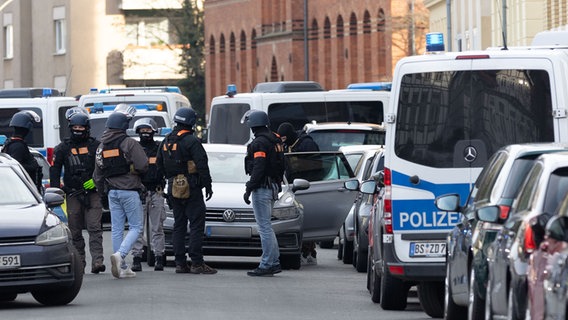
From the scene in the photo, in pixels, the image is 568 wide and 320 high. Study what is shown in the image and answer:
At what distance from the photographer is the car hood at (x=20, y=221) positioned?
15445mm

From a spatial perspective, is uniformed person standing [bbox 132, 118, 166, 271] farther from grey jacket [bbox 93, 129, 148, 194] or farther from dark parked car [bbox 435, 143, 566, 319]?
dark parked car [bbox 435, 143, 566, 319]

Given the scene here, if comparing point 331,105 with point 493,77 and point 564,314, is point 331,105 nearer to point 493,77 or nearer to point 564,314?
point 493,77

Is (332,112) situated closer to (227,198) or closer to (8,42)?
(227,198)

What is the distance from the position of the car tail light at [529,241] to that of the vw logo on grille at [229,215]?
10.5 metres

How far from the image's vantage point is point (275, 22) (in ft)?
295

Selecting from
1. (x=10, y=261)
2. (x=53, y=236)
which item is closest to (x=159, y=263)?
(x=53, y=236)

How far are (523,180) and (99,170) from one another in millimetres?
8369

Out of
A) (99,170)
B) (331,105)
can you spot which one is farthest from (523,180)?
(331,105)

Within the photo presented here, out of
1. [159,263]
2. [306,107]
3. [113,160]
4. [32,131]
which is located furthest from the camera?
[32,131]

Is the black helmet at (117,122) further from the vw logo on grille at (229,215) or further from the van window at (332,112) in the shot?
the van window at (332,112)

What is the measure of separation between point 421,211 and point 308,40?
69.4 m

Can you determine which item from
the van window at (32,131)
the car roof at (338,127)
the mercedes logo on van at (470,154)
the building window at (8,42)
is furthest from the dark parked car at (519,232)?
the building window at (8,42)

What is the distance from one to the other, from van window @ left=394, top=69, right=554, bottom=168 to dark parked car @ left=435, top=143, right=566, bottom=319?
53.2 inches

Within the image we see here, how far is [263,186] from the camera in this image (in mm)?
19406
